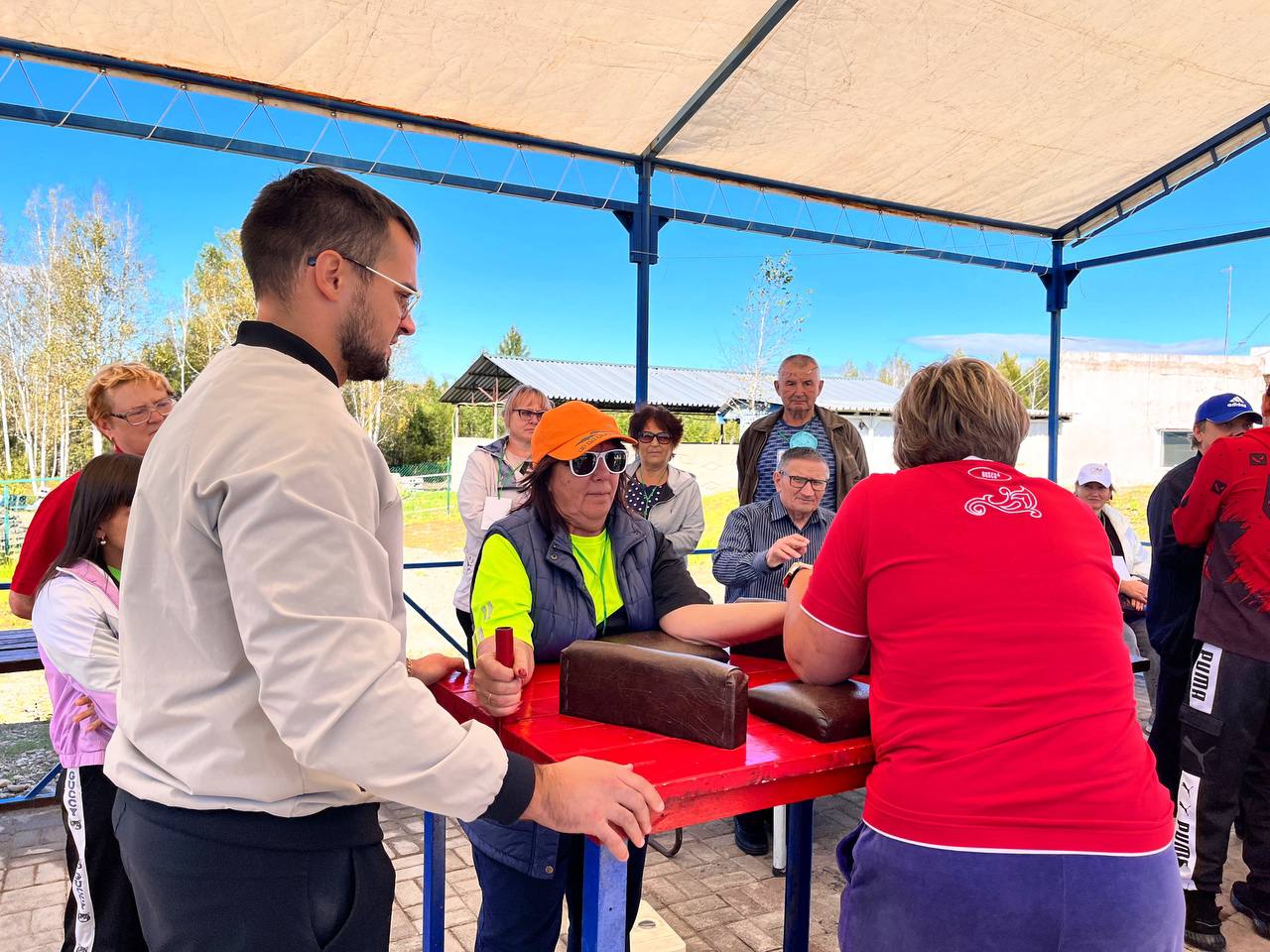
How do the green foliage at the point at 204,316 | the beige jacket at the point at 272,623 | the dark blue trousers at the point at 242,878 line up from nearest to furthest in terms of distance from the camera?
the beige jacket at the point at 272,623 < the dark blue trousers at the point at 242,878 < the green foliage at the point at 204,316

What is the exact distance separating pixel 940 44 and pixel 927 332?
4581 cm

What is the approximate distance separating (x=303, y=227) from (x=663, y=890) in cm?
280

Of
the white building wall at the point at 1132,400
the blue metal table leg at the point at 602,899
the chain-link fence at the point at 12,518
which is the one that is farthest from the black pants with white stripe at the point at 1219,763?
the white building wall at the point at 1132,400

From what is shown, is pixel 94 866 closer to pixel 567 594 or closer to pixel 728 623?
pixel 567 594

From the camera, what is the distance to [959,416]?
155 cm

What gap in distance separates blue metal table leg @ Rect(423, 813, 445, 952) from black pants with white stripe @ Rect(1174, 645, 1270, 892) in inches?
94.9

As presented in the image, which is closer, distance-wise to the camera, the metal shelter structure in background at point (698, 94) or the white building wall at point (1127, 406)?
the metal shelter structure in background at point (698, 94)

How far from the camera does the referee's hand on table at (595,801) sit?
1.13 metres

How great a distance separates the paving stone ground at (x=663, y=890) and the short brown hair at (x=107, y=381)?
1.76 meters

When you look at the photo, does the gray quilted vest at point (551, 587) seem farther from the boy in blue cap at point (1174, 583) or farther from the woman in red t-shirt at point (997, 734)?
the boy in blue cap at point (1174, 583)

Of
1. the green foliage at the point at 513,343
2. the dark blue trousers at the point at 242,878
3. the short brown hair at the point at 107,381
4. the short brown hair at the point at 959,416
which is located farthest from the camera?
the green foliage at the point at 513,343

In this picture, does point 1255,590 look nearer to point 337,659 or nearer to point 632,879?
point 632,879

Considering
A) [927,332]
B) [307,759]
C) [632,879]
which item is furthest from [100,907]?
[927,332]

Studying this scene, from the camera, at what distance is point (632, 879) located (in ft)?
6.72
